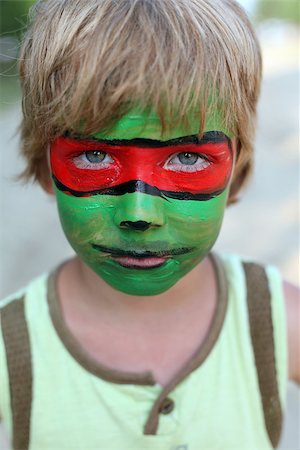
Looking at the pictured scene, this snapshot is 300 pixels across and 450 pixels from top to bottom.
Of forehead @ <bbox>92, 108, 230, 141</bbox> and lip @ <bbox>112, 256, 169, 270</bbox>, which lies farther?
lip @ <bbox>112, 256, 169, 270</bbox>

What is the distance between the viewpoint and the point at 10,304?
1.59m

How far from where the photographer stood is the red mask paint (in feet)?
4.05

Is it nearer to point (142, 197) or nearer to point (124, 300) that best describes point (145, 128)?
point (142, 197)

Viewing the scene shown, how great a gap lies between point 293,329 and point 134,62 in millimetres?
796

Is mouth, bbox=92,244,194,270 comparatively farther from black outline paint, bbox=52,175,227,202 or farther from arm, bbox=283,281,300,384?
arm, bbox=283,281,300,384

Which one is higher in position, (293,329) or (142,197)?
(142,197)

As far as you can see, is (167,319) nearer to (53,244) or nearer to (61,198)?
(61,198)

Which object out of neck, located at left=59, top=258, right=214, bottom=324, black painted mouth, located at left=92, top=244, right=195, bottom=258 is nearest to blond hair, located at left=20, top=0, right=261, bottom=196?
black painted mouth, located at left=92, top=244, right=195, bottom=258

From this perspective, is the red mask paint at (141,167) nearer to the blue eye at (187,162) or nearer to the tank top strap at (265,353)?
the blue eye at (187,162)

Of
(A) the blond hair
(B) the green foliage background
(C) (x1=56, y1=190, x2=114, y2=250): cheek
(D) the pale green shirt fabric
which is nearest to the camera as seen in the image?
(A) the blond hair

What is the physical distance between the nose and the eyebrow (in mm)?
→ 98

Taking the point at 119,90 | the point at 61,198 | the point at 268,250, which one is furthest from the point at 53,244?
the point at 119,90

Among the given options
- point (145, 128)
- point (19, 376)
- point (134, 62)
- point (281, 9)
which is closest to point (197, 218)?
point (145, 128)

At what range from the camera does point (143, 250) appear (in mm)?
1279
